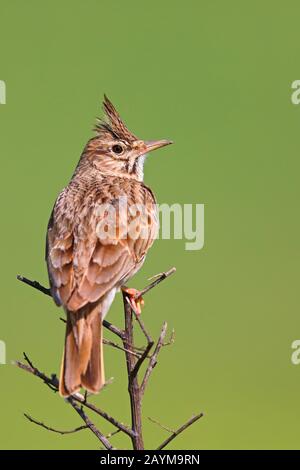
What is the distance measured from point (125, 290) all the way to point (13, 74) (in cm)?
1046

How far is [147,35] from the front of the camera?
16672 millimetres

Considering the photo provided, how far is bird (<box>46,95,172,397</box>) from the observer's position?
4.53 meters

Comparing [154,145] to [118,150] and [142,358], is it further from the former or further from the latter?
[142,358]

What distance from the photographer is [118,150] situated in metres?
6.32

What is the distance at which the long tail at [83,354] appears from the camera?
4.30 metres

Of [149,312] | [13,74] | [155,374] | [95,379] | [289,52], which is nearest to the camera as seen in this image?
[95,379]

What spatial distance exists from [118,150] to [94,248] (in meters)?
1.42

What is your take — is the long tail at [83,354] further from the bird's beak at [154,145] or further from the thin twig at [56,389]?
the bird's beak at [154,145]

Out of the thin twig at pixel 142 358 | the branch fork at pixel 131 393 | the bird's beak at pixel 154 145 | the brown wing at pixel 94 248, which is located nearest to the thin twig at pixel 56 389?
the branch fork at pixel 131 393

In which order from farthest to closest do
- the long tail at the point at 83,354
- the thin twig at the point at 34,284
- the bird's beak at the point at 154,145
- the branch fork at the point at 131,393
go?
the bird's beak at the point at 154,145 < the thin twig at the point at 34,284 < the long tail at the point at 83,354 < the branch fork at the point at 131,393

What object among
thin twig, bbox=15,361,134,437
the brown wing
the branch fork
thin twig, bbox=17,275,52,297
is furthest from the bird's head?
thin twig, bbox=15,361,134,437

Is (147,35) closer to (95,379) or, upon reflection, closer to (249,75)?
(249,75)
